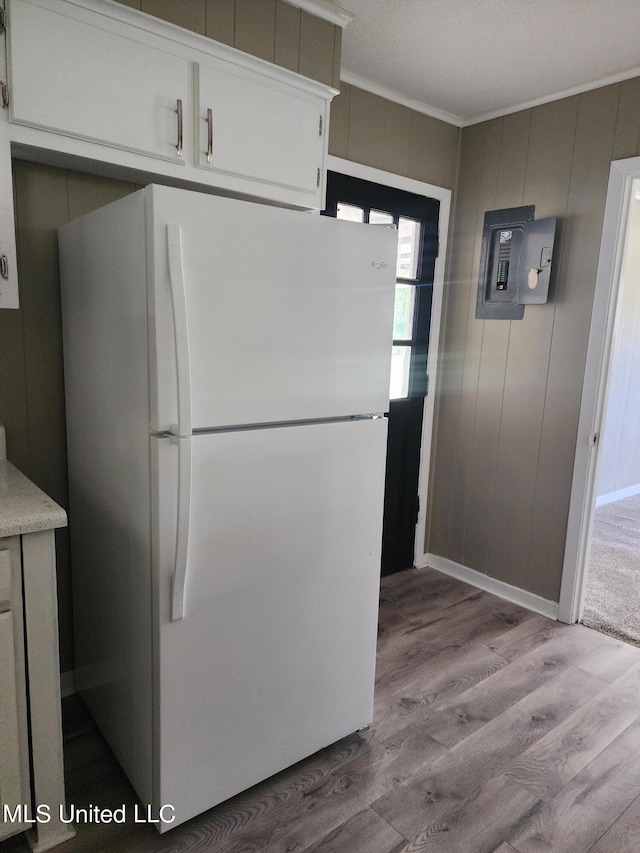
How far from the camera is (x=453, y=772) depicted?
190cm

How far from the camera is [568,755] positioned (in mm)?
1998

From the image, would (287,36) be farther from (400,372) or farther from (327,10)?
(400,372)

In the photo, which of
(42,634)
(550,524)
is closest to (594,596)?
(550,524)

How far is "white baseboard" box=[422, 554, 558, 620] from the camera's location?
2.97m

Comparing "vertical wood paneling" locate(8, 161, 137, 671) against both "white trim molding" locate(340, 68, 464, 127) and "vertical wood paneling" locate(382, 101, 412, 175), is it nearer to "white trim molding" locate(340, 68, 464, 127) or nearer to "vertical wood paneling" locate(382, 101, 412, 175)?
"white trim molding" locate(340, 68, 464, 127)

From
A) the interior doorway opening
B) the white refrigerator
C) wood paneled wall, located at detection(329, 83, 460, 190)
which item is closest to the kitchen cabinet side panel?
the white refrigerator

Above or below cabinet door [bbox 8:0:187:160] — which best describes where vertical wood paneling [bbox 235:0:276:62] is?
above

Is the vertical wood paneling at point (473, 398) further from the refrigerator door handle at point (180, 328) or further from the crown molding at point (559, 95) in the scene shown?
the refrigerator door handle at point (180, 328)

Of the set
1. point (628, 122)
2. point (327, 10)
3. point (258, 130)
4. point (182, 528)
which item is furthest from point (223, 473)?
point (628, 122)

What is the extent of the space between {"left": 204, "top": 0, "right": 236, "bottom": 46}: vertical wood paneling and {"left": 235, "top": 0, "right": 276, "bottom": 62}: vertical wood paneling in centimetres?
2

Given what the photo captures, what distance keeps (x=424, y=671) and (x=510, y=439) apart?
1276mm

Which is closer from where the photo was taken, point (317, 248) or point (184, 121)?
point (317, 248)

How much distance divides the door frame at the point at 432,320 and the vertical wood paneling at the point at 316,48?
0.66 m

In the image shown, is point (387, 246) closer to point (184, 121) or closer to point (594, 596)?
point (184, 121)
